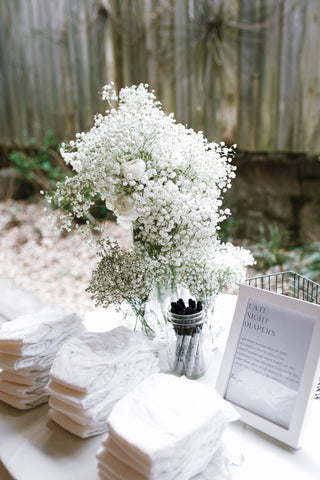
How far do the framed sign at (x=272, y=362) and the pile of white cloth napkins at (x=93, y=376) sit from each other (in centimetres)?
22

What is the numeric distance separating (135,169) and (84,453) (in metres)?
0.66

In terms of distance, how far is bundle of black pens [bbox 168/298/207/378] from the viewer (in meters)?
1.10

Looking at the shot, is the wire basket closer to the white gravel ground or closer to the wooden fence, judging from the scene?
the white gravel ground

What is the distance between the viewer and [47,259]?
12.2 ft

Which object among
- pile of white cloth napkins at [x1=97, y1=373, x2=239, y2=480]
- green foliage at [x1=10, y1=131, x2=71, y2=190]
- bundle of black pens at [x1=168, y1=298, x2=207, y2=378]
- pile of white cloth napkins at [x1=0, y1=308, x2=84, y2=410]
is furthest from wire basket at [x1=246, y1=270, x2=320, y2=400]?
green foliage at [x1=10, y1=131, x2=71, y2=190]

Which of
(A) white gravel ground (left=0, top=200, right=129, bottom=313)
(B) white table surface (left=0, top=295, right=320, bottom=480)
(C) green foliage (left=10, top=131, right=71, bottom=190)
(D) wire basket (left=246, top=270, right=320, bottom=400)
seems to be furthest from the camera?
(C) green foliage (left=10, top=131, right=71, bottom=190)

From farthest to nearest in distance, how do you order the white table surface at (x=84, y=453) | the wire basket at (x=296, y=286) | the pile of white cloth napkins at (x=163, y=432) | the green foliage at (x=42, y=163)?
1. the green foliage at (x=42, y=163)
2. the wire basket at (x=296, y=286)
3. the white table surface at (x=84, y=453)
4. the pile of white cloth napkins at (x=163, y=432)

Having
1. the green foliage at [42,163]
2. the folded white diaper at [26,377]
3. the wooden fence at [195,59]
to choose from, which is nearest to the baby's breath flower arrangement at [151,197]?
the folded white diaper at [26,377]

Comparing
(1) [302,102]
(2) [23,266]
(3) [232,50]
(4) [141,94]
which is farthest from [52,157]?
(4) [141,94]

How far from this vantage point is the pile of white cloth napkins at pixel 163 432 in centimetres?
76

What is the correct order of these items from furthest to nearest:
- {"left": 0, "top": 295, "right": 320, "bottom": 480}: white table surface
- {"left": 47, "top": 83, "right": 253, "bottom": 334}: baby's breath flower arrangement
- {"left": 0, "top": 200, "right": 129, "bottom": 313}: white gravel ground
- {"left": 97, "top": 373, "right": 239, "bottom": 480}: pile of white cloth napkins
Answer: {"left": 0, "top": 200, "right": 129, "bottom": 313}: white gravel ground, {"left": 47, "top": 83, "right": 253, "bottom": 334}: baby's breath flower arrangement, {"left": 0, "top": 295, "right": 320, "bottom": 480}: white table surface, {"left": 97, "top": 373, "right": 239, "bottom": 480}: pile of white cloth napkins

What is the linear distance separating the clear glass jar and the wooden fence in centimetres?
229

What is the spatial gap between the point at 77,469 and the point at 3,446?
0.20 m

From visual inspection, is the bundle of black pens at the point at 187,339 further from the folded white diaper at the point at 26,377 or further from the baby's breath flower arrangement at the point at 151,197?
the folded white diaper at the point at 26,377
